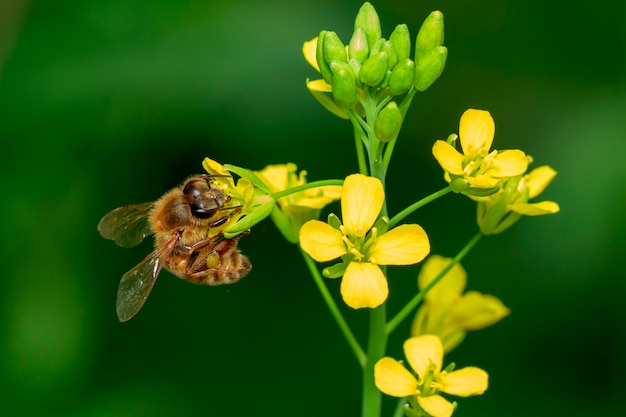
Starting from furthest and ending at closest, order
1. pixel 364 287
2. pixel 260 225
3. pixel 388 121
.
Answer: pixel 260 225 → pixel 388 121 → pixel 364 287

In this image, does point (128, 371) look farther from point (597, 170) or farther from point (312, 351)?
point (597, 170)

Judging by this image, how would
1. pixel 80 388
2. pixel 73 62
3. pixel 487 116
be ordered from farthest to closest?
pixel 73 62
pixel 80 388
pixel 487 116

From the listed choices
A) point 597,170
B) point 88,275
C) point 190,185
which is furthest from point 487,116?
point 88,275

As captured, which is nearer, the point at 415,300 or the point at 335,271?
the point at 335,271

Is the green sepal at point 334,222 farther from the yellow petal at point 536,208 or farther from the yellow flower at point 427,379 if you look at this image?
the yellow petal at point 536,208

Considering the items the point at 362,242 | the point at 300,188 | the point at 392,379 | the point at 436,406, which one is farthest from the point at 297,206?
the point at 436,406

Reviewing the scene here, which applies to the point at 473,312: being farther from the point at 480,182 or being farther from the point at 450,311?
the point at 480,182

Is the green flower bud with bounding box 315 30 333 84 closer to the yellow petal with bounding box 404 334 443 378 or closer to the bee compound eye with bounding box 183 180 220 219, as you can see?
the bee compound eye with bounding box 183 180 220 219
